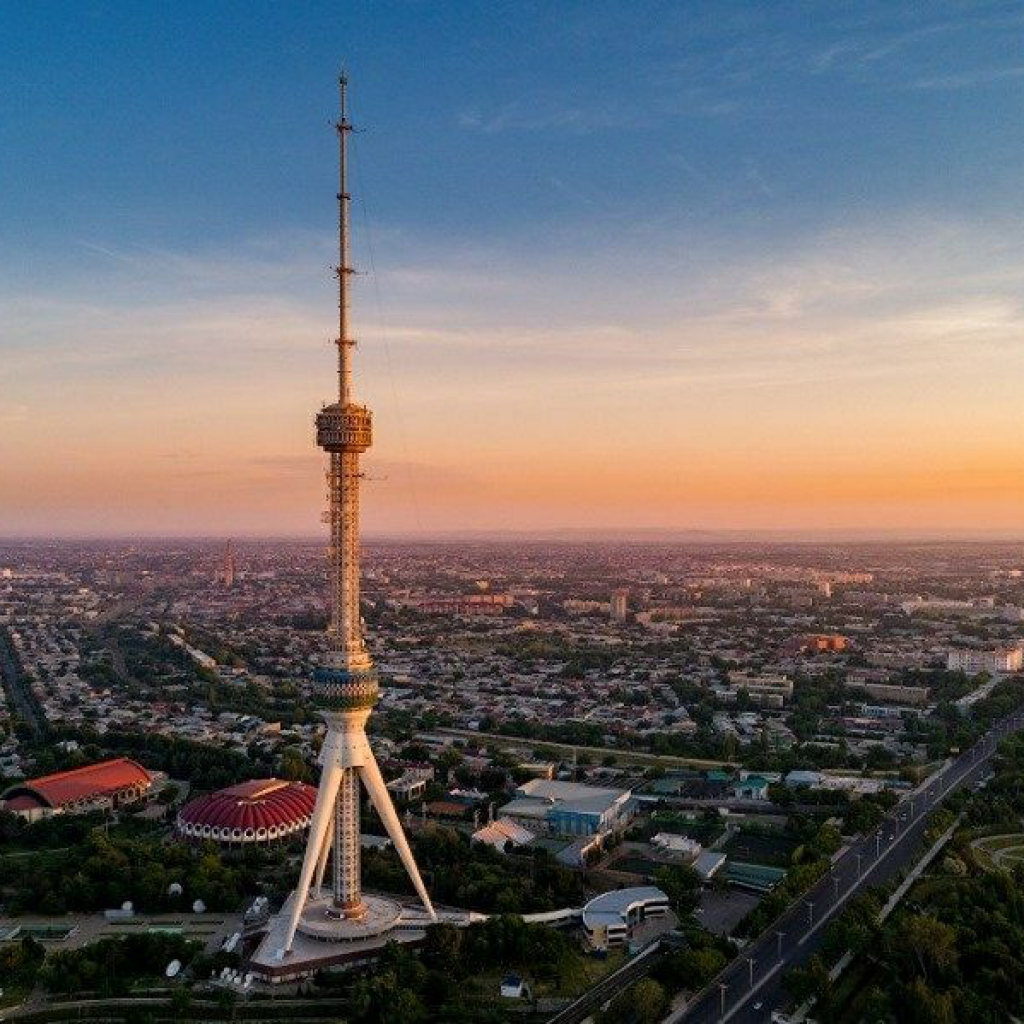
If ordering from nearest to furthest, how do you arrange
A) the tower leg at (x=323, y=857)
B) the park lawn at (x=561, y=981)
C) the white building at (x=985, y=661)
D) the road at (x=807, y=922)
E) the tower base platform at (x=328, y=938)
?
the road at (x=807, y=922) → the park lawn at (x=561, y=981) → the tower base platform at (x=328, y=938) → the tower leg at (x=323, y=857) → the white building at (x=985, y=661)

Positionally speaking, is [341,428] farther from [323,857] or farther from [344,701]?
[323,857]

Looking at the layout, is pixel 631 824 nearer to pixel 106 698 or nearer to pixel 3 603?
pixel 106 698

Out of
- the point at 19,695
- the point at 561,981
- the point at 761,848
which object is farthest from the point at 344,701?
the point at 19,695

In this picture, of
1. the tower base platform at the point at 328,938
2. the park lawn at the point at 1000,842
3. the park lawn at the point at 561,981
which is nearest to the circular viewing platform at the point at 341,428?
the tower base platform at the point at 328,938

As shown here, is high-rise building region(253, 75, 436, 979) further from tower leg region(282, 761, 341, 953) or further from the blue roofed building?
the blue roofed building

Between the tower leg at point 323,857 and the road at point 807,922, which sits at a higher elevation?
the tower leg at point 323,857

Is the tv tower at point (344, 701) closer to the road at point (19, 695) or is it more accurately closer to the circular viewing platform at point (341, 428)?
the circular viewing platform at point (341, 428)

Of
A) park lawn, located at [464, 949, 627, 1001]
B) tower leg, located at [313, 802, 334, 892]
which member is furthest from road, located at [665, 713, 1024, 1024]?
tower leg, located at [313, 802, 334, 892]
